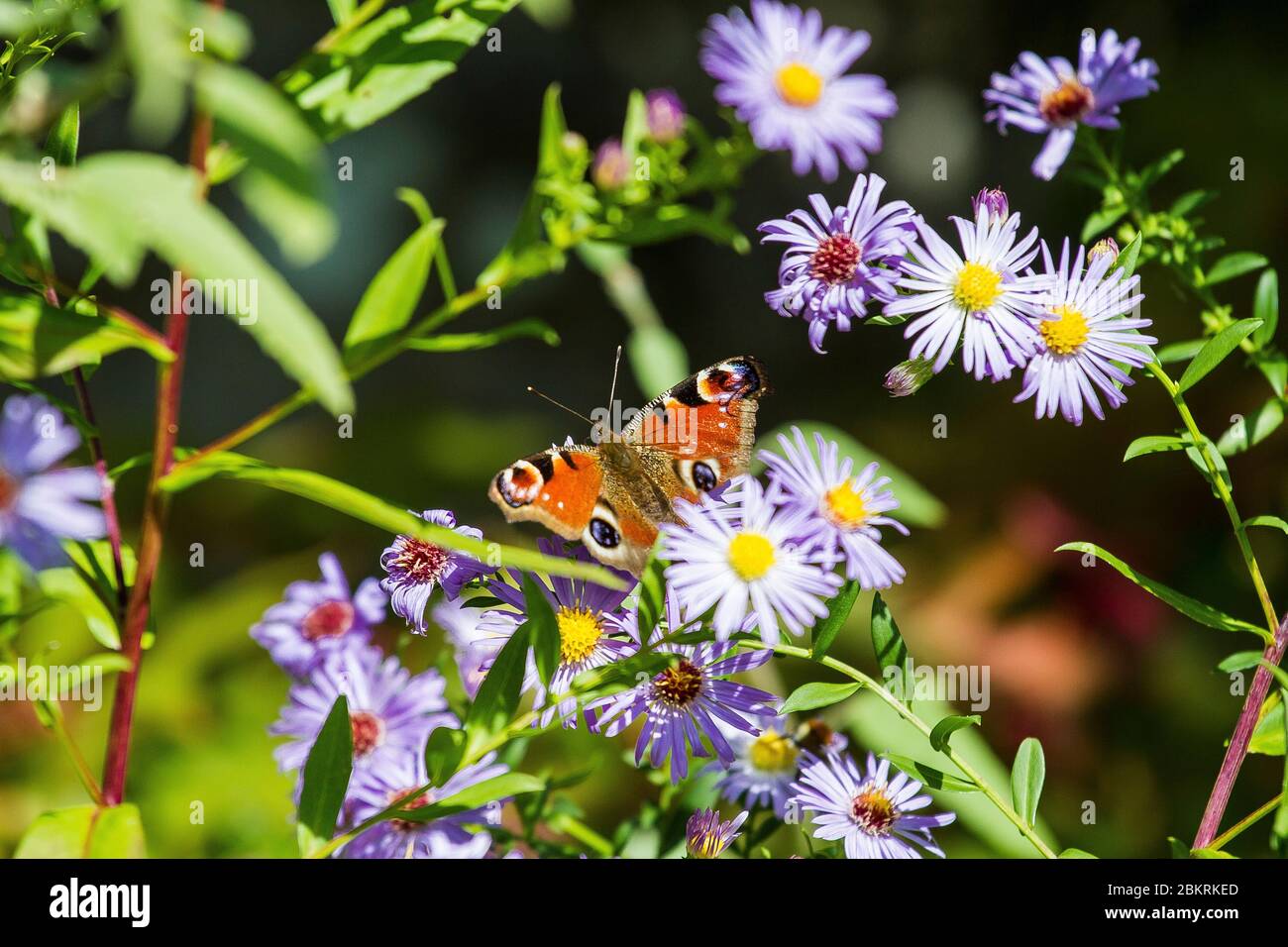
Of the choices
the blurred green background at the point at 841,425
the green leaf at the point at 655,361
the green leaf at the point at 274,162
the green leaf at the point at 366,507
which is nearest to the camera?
the green leaf at the point at 274,162

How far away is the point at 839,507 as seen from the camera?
0.51 metres

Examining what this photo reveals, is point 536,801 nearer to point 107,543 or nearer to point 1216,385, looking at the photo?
point 107,543

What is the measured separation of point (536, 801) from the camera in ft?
2.15

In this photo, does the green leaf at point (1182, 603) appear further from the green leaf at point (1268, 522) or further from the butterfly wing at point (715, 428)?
the butterfly wing at point (715, 428)

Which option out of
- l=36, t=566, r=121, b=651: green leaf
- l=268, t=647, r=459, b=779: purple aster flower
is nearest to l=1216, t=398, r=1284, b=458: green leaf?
l=268, t=647, r=459, b=779: purple aster flower

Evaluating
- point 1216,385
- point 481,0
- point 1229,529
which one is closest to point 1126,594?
point 1229,529

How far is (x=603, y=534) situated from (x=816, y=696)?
134mm

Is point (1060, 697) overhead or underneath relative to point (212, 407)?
underneath

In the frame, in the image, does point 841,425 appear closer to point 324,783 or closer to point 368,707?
point 368,707

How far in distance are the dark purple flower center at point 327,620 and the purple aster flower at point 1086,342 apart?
0.47 m

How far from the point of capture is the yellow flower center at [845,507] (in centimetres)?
51

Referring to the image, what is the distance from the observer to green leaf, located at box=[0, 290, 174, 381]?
1.38 feet

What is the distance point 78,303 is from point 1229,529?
1.62 meters

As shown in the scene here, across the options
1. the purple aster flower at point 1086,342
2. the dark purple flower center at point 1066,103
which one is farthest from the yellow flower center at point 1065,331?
the dark purple flower center at point 1066,103
